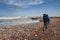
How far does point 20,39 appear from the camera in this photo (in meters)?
9.95

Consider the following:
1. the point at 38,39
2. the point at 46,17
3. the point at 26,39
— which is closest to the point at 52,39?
the point at 38,39

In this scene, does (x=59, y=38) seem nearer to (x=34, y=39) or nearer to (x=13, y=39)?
(x=34, y=39)

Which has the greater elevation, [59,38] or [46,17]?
[46,17]

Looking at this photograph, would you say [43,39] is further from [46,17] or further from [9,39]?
[46,17]

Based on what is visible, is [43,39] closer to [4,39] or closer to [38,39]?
[38,39]

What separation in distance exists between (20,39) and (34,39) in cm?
91

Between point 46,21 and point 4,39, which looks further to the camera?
point 46,21

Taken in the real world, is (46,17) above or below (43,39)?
above

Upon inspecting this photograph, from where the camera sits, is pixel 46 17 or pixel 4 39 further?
pixel 46 17

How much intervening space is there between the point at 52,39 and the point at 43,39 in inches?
22.3

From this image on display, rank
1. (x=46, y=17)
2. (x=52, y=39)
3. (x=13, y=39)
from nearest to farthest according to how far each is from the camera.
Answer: (x=52, y=39) < (x=13, y=39) < (x=46, y=17)

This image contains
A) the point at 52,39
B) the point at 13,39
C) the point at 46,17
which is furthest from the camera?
the point at 46,17

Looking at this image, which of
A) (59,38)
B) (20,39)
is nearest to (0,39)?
(20,39)

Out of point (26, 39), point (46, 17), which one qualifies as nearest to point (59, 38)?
point (26, 39)
